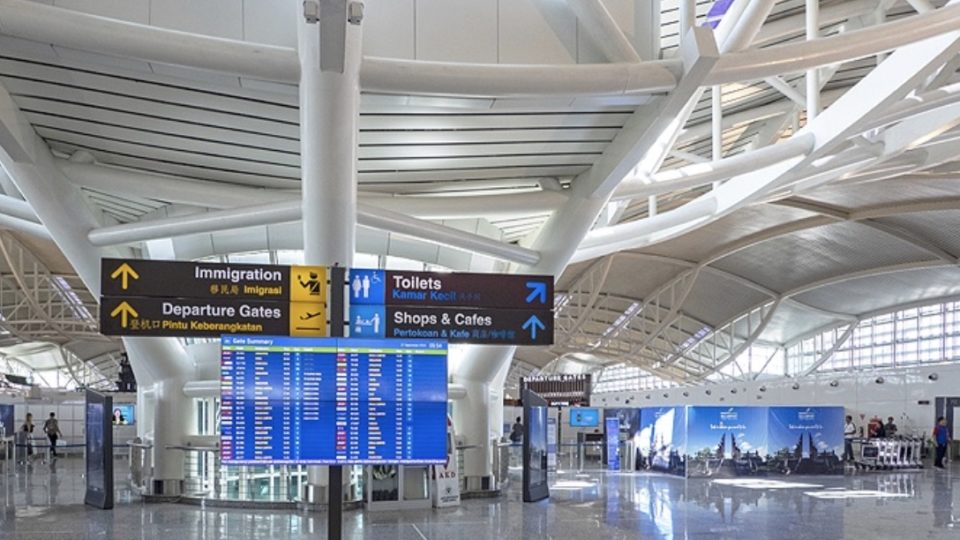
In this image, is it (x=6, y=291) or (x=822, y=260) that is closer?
(x=822, y=260)

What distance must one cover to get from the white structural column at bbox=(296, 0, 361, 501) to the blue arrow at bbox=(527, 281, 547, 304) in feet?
5.22

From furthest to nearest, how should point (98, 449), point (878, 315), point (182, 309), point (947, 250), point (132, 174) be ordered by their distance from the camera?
1. point (878, 315)
2. point (947, 250)
3. point (98, 449)
4. point (132, 174)
5. point (182, 309)

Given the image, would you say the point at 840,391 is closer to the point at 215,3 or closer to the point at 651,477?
the point at 651,477

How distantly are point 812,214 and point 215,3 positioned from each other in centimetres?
2869

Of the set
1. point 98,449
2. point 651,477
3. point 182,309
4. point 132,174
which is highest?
point 132,174

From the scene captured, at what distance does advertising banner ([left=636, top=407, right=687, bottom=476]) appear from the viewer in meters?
24.7

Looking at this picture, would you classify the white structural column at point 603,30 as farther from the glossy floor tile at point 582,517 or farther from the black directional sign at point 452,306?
the glossy floor tile at point 582,517

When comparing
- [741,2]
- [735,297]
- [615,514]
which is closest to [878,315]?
[735,297]

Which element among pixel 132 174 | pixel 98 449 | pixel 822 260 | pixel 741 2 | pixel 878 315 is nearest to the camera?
pixel 741 2

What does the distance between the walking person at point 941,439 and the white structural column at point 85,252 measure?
21037 mm

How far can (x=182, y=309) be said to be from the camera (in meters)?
6.79

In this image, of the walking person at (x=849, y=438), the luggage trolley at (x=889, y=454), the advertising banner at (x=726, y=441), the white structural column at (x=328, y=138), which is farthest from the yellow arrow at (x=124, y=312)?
the walking person at (x=849, y=438)

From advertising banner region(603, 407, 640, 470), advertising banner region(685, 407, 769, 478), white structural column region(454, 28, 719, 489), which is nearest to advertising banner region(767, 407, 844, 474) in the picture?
advertising banner region(685, 407, 769, 478)

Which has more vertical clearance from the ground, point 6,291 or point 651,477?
point 6,291
